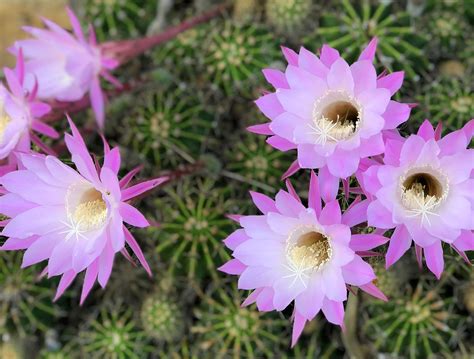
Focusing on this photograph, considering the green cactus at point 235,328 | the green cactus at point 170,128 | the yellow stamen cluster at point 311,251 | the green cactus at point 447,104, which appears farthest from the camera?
the green cactus at point 170,128

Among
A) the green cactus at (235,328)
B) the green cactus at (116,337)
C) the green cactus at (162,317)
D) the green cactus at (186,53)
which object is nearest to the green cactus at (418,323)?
the green cactus at (235,328)

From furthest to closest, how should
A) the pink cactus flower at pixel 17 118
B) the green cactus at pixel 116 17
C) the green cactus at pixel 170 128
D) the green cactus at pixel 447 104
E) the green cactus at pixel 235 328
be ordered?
the green cactus at pixel 116 17
the green cactus at pixel 170 128
the green cactus at pixel 235 328
the green cactus at pixel 447 104
the pink cactus flower at pixel 17 118

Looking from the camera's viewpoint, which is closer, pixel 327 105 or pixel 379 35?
pixel 327 105

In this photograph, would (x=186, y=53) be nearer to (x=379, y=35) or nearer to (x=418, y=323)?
(x=379, y=35)

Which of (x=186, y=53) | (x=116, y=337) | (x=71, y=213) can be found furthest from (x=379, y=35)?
(x=116, y=337)

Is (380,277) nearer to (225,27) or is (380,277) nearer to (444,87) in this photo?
(444,87)

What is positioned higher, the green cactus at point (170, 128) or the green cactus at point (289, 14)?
the green cactus at point (289, 14)

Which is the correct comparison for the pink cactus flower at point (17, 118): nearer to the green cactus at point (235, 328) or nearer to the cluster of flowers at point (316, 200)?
the cluster of flowers at point (316, 200)
